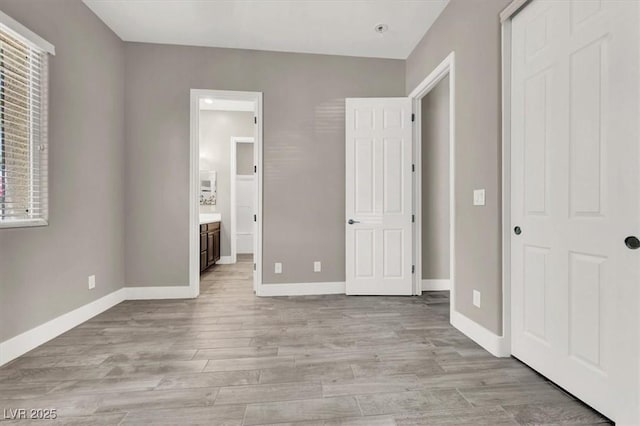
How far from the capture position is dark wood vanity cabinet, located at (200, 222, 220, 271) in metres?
4.69

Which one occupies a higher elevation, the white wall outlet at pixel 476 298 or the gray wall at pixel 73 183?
the gray wall at pixel 73 183

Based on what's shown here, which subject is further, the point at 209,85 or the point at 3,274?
the point at 209,85

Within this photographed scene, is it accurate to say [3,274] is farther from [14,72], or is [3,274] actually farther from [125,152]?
[125,152]

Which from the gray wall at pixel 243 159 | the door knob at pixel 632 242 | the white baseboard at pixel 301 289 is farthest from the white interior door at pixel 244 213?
the door knob at pixel 632 242

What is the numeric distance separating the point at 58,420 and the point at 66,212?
1729 millimetres

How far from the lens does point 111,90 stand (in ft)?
10.3

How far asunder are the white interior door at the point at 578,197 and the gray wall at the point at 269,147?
198 cm

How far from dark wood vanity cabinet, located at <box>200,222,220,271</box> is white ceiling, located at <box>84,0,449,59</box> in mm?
2662

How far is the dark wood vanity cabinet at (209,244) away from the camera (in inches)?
185

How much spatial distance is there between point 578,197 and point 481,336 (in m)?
1.22

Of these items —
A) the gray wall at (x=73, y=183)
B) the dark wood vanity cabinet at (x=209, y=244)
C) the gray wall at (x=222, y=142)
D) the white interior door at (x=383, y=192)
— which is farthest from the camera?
the gray wall at (x=222, y=142)

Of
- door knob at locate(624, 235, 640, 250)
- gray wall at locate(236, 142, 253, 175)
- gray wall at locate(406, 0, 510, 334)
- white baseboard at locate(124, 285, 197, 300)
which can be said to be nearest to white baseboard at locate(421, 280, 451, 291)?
gray wall at locate(406, 0, 510, 334)

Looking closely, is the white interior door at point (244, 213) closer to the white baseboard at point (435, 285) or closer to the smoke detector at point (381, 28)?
the white baseboard at point (435, 285)

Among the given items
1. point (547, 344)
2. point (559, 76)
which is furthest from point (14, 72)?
point (547, 344)
